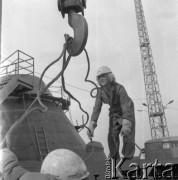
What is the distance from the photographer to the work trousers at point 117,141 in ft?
13.3

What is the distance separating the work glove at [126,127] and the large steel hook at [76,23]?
5.58ft

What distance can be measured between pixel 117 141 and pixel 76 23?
2146 millimetres

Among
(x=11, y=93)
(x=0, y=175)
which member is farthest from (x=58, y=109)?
(x=0, y=175)

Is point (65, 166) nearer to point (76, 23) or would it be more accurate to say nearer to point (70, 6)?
point (76, 23)

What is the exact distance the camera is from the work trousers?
405cm

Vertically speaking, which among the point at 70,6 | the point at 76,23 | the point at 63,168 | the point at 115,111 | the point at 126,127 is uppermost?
the point at 70,6

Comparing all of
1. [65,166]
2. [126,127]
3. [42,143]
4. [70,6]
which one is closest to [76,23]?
[70,6]

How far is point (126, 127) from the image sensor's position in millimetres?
3859

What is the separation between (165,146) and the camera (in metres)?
4.32

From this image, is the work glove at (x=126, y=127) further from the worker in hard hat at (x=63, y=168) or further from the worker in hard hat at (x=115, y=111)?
the worker in hard hat at (x=63, y=168)

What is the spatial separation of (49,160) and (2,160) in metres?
0.47

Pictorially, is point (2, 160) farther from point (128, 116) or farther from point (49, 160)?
point (128, 116)

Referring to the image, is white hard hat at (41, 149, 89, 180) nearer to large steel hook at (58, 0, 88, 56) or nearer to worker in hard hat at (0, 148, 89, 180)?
worker in hard hat at (0, 148, 89, 180)

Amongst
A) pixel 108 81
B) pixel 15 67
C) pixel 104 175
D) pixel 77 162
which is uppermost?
pixel 15 67
